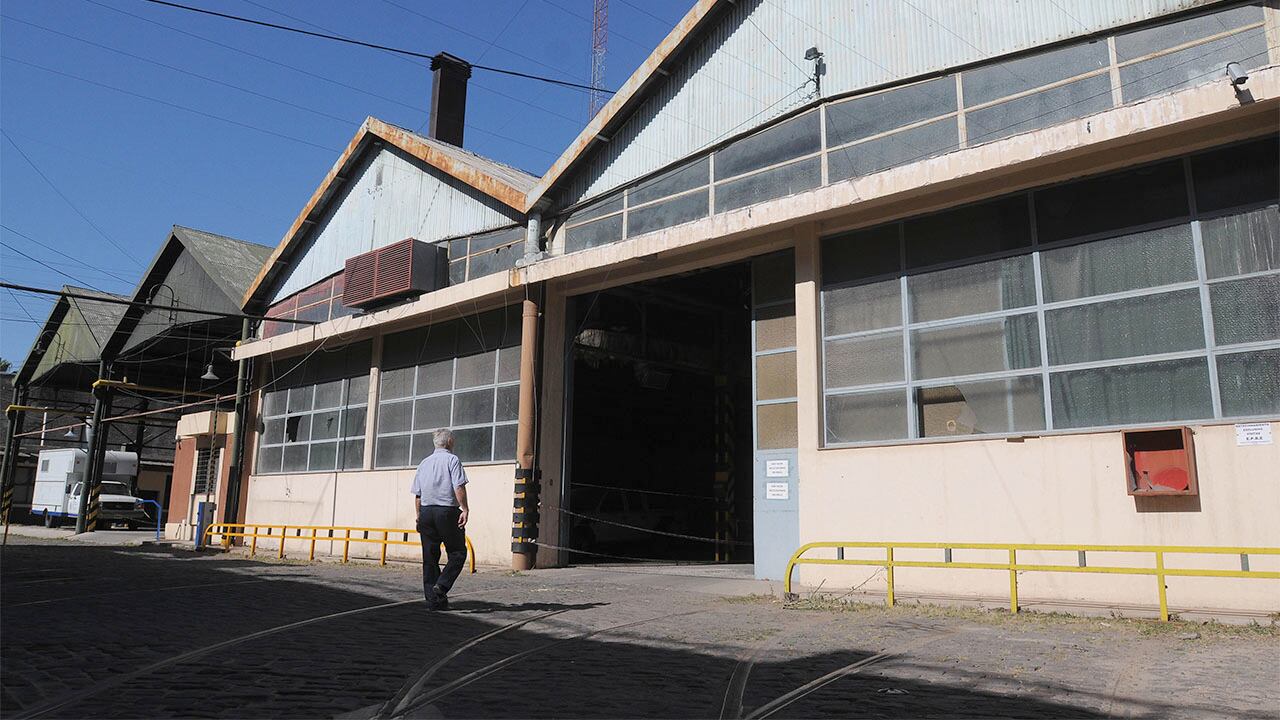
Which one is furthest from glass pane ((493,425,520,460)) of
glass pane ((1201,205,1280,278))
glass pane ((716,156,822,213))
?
glass pane ((1201,205,1280,278))

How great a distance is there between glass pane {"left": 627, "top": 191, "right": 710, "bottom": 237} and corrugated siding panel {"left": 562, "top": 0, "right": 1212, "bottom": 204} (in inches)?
29.6

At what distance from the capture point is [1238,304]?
401 inches

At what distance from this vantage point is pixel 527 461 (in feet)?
56.9

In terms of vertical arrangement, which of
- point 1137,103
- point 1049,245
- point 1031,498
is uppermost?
point 1137,103

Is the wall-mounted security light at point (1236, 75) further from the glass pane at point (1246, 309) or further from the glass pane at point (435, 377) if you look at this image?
the glass pane at point (435, 377)

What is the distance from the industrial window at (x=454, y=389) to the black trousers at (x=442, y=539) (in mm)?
8719

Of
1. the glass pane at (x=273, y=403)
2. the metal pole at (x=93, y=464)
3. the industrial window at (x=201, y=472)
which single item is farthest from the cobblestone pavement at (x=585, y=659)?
the metal pole at (x=93, y=464)

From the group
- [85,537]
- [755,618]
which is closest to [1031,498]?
[755,618]

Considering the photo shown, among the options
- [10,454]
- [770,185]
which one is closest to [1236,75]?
[770,185]

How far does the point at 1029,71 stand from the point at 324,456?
63.6 feet

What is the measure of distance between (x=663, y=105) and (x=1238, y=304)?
9.93 meters

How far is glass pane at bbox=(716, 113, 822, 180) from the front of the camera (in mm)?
14094

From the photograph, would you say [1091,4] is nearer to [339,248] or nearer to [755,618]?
[755,618]

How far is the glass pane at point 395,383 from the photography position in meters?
21.7
